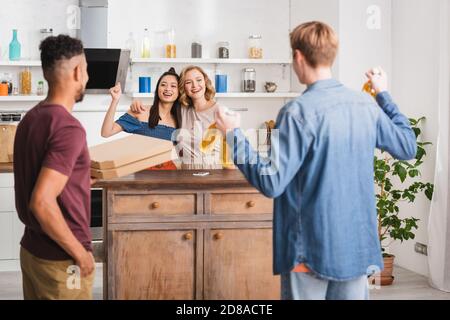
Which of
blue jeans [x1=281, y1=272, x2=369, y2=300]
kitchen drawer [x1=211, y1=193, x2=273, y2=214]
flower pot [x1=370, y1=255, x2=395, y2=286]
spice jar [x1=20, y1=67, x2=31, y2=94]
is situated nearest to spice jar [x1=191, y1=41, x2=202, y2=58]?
spice jar [x1=20, y1=67, x2=31, y2=94]

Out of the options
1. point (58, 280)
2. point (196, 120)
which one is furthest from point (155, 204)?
point (58, 280)

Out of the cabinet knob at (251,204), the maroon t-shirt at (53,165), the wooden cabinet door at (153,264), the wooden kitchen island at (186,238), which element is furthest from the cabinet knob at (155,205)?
the maroon t-shirt at (53,165)

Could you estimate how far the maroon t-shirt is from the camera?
6.77ft

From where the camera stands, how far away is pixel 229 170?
3896mm

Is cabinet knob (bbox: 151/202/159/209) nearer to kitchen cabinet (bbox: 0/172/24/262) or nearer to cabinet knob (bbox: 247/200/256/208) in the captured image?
cabinet knob (bbox: 247/200/256/208)

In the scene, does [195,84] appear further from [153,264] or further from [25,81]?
[25,81]

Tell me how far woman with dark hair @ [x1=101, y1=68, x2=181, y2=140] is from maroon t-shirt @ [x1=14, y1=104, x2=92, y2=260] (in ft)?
7.14

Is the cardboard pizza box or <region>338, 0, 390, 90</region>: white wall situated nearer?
the cardboard pizza box

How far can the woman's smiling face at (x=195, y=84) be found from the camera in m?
4.32

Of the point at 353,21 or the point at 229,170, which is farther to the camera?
the point at 353,21
